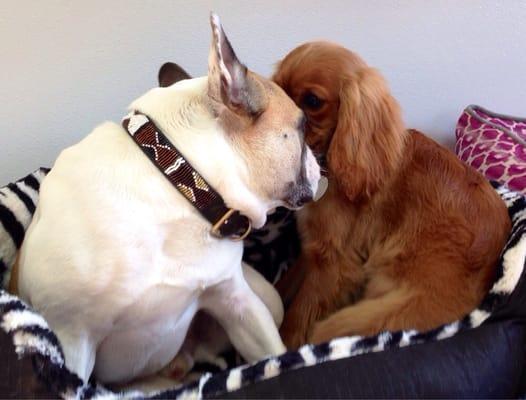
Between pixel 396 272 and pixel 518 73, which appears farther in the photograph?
pixel 518 73

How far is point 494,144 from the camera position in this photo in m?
1.50

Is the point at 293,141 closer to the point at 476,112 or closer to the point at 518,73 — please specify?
the point at 476,112

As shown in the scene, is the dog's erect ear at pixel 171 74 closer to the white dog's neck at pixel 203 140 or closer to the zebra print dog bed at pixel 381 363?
the white dog's neck at pixel 203 140

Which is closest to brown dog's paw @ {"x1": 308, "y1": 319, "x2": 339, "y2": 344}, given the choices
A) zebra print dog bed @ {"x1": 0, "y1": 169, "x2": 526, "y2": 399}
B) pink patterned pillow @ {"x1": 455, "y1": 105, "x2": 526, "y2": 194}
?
zebra print dog bed @ {"x1": 0, "y1": 169, "x2": 526, "y2": 399}

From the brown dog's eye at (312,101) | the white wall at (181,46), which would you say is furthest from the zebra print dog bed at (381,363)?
the white wall at (181,46)

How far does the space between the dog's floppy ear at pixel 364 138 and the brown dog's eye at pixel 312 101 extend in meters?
0.05

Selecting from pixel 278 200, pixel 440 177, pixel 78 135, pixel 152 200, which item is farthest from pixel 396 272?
pixel 78 135

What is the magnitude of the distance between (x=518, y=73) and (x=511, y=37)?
0.12 metres

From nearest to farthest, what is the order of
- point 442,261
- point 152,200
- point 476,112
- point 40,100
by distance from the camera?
point 152,200 < point 442,261 < point 40,100 < point 476,112

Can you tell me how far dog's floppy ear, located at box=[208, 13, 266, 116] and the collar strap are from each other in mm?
105

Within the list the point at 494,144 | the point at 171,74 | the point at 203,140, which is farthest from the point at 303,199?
the point at 494,144

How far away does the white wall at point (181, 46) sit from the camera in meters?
1.32

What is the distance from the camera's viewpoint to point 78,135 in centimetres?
141

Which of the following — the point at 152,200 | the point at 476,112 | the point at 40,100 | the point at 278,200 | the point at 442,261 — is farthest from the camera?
the point at 476,112
